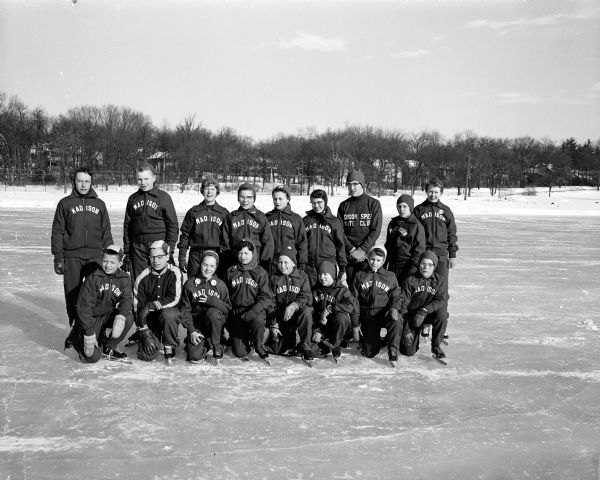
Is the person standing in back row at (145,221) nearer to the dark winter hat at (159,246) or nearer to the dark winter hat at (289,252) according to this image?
the dark winter hat at (159,246)

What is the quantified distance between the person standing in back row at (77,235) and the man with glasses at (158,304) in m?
0.64

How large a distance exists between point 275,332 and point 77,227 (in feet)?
7.00

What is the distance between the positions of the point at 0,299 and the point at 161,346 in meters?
3.49

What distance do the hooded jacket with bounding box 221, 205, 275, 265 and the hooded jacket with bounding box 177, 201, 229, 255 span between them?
9cm

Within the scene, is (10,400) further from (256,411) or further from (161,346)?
(256,411)

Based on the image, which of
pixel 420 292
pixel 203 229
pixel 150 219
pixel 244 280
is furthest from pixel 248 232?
pixel 420 292

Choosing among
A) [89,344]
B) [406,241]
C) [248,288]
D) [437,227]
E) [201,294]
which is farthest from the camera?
[437,227]

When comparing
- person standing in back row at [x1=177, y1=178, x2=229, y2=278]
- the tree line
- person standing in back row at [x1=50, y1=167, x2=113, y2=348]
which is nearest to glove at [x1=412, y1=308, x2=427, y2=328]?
person standing in back row at [x1=177, y1=178, x2=229, y2=278]

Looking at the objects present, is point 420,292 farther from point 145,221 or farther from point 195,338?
point 145,221

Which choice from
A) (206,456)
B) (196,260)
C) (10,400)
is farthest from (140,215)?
(206,456)

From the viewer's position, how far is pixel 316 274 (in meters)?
5.79

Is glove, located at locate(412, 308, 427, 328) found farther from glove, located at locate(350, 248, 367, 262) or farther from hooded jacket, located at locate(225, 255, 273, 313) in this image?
hooded jacket, located at locate(225, 255, 273, 313)

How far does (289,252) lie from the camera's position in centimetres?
553

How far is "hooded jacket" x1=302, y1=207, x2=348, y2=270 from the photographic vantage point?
5777 mm
